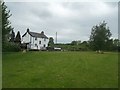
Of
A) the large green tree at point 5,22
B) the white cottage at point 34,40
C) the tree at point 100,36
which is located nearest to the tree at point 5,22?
the large green tree at point 5,22

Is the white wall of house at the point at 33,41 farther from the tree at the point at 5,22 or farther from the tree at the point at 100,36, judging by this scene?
the tree at the point at 5,22

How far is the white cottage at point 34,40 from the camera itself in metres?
79.1

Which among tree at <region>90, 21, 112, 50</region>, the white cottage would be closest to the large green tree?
tree at <region>90, 21, 112, 50</region>

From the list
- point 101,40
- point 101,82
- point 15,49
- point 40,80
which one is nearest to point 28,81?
point 40,80

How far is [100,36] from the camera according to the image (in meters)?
69.9

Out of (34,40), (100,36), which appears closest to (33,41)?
(34,40)

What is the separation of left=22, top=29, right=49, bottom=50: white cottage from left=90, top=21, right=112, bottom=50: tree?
17.4 m

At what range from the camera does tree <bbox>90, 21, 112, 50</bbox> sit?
66.5 metres

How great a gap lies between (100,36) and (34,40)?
23.9 m

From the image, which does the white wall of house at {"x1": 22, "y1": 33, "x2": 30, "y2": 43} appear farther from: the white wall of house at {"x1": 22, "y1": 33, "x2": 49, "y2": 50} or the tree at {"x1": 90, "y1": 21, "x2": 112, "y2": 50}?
the tree at {"x1": 90, "y1": 21, "x2": 112, "y2": 50}

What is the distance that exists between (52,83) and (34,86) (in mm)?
1063

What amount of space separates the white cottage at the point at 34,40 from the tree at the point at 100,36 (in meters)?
17.4

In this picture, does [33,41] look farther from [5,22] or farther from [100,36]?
[5,22]

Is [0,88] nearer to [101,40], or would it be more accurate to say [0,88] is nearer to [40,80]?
[40,80]
